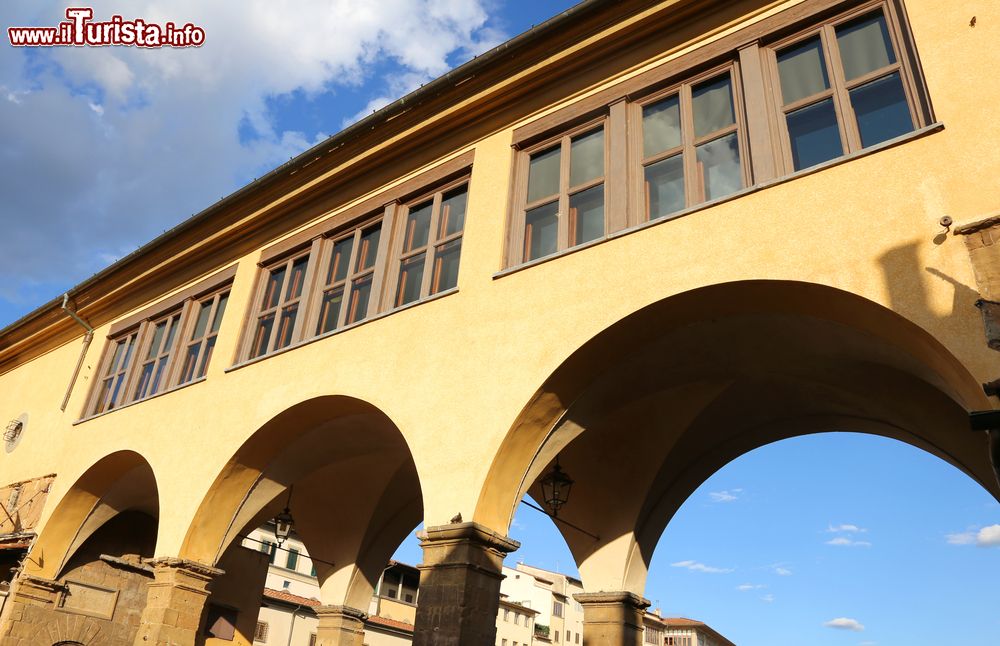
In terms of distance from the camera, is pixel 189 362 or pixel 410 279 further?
pixel 189 362

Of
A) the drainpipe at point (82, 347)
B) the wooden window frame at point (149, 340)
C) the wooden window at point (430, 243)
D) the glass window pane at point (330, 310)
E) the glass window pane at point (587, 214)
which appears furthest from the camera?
the drainpipe at point (82, 347)

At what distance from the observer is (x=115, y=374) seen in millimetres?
13203

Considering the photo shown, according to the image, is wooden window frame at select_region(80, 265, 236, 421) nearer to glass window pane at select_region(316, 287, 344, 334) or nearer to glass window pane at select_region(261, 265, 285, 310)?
glass window pane at select_region(261, 265, 285, 310)

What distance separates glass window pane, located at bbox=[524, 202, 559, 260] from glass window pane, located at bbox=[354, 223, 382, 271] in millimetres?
2316

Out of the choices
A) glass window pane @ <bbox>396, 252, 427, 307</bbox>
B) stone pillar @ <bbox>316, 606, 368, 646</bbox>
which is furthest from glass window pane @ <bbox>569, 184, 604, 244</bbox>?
stone pillar @ <bbox>316, 606, 368, 646</bbox>

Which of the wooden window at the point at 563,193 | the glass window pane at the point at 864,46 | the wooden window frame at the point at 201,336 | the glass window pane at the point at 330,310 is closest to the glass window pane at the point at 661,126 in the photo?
the wooden window at the point at 563,193

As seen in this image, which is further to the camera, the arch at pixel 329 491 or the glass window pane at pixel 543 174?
the arch at pixel 329 491

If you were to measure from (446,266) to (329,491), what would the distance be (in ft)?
18.1

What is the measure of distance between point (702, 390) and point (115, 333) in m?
10.2

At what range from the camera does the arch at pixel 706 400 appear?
6402 mm

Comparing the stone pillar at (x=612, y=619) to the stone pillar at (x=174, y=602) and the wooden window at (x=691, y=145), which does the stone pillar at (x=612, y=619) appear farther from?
the wooden window at (x=691, y=145)

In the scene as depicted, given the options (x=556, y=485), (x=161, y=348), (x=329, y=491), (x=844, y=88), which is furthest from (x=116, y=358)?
(x=844, y=88)

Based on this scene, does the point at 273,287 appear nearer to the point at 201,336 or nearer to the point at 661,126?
the point at 201,336

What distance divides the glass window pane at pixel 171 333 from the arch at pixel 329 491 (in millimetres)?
2940
